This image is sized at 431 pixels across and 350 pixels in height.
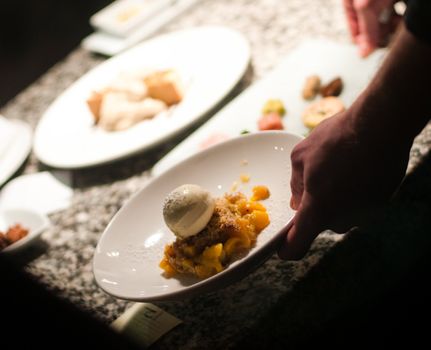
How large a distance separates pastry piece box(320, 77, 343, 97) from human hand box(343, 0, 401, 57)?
0.13 m

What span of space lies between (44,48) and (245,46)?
1.66 m

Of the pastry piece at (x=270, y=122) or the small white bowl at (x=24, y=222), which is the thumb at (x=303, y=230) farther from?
the small white bowl at (x=24, y=222)

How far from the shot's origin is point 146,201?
1175 mm

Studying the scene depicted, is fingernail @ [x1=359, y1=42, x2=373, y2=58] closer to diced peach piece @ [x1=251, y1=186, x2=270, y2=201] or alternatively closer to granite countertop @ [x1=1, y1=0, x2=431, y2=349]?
granite countertop @ [x1=1, y1=0, x2=431, y2=349]

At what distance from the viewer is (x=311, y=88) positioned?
1.41 metres

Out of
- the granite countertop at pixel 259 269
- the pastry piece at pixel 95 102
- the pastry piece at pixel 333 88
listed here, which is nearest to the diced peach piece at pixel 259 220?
the granite countertop at pixel 259 269

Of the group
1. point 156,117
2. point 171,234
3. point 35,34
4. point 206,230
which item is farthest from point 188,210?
point 35,34

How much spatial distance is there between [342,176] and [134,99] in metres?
1.03

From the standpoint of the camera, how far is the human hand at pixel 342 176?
32.1 inches

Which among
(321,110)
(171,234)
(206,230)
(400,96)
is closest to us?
(400,96)

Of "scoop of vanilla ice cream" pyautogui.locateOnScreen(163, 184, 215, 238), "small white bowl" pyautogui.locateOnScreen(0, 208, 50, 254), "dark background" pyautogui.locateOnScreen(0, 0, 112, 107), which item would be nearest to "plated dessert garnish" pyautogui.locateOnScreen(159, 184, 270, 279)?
"scoop of vanilla ice cream" pyautogui.locateOnScreen(163, 184, 215, 238)

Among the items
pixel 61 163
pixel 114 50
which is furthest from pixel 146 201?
pixel 114 50

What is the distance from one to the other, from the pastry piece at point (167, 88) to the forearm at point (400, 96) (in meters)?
0.91

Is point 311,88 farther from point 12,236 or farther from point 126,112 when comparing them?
point 12,236
